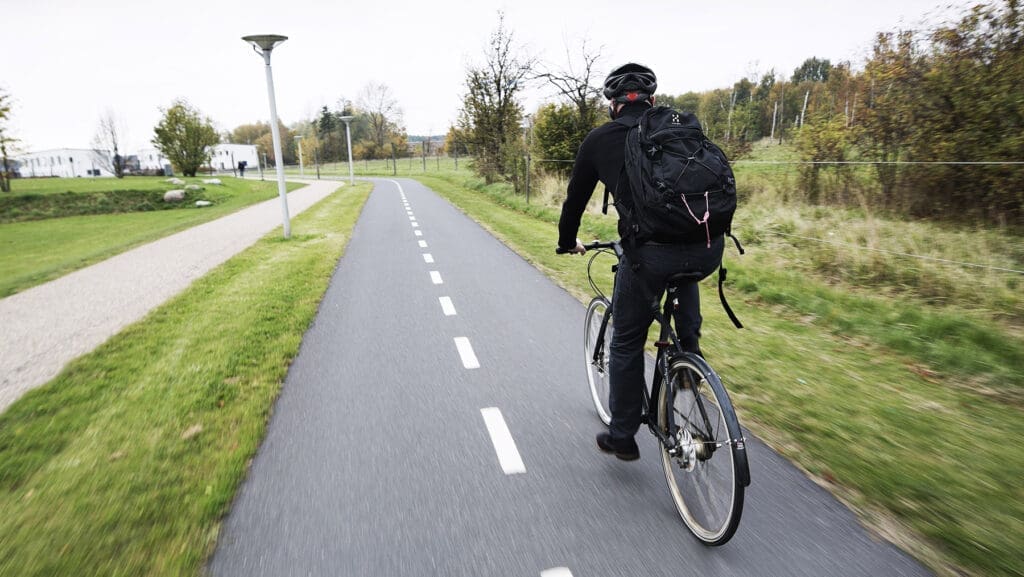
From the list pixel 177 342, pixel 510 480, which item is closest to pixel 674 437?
pixel 510 480

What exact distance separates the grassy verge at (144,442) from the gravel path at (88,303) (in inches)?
15.3

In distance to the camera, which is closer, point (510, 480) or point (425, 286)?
point (510, 480)

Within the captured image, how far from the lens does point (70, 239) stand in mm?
17547

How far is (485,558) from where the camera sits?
233 cm

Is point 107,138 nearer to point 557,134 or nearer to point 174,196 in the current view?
point 174,196

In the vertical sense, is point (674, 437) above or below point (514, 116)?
below

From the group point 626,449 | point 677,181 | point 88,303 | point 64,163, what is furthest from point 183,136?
point 64,163

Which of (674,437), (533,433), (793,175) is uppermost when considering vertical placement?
(793,175)

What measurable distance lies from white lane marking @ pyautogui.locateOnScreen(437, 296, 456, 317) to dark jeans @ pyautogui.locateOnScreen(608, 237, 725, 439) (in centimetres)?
349

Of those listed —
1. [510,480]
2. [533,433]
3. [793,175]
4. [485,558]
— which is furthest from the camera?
[793,175]

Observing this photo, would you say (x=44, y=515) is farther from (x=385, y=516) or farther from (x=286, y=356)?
(x=286, y=356)

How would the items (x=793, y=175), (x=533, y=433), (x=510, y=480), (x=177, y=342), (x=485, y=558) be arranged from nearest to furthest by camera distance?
(x=485, y=558) < (x=510, y=480) < (x=533, y=433) < (x=177, y=342) < (x=793, y=175)

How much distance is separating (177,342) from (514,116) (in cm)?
2432

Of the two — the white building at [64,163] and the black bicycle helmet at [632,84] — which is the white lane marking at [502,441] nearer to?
the black bicycle helmet at [632,84]
